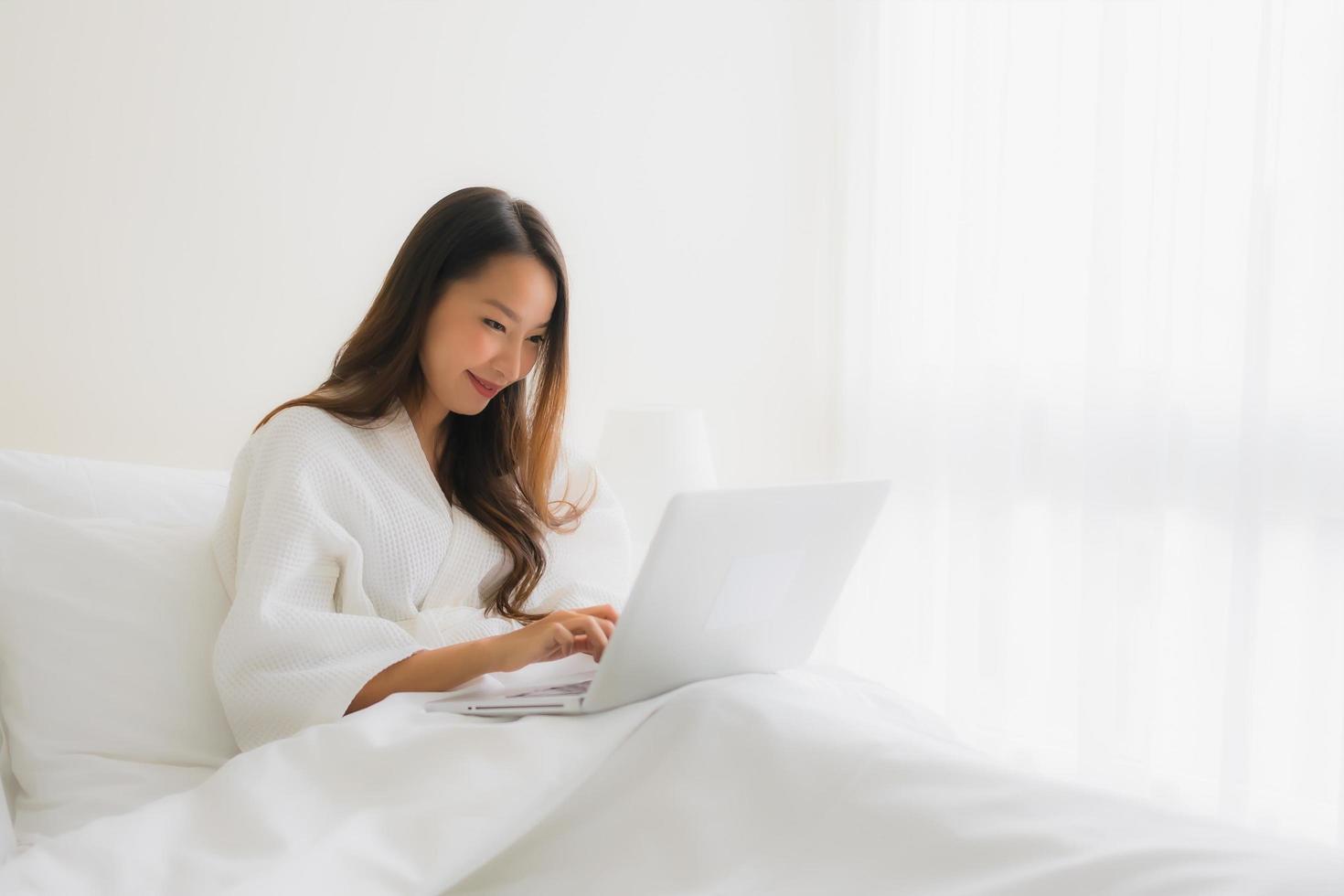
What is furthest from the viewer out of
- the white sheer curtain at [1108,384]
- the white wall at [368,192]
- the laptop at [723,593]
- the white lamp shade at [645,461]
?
the white lamp shade at [645,461]

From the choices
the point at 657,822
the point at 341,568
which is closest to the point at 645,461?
the point at 341,568

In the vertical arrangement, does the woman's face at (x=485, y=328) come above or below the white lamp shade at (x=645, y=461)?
above

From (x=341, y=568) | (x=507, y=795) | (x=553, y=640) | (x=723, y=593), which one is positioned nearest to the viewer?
(x=507, y=795)

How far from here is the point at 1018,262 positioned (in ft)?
8.64

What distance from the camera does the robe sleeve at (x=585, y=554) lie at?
5.26 feet

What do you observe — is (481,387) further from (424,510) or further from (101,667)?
(101,667)

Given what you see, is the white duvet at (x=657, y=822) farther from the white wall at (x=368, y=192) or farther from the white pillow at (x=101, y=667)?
the white wall at (x=368, y=192)

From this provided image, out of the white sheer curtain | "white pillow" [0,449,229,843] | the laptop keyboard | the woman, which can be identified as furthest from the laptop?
the white sheer curtain

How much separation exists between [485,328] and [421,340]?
10cm

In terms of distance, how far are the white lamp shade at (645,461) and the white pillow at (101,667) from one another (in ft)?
3.23

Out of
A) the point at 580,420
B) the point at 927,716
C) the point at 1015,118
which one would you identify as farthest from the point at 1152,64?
the point at 927,716

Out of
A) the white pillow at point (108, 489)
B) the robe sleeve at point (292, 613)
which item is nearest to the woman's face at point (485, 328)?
the robe sleeve at point (292, 613)

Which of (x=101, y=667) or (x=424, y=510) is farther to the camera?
A: (x=424, y=510)

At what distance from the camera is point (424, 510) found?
152 centimetres
